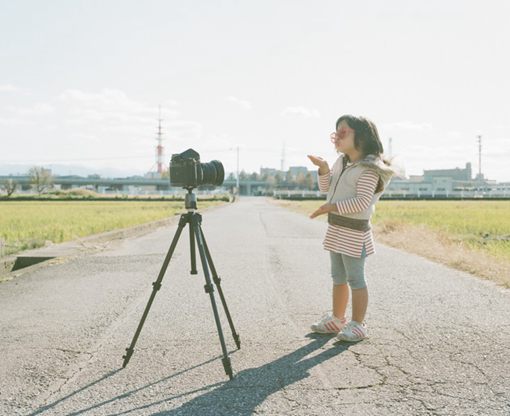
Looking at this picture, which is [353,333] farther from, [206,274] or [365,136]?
[365,136]

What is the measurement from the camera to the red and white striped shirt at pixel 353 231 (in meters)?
3.76

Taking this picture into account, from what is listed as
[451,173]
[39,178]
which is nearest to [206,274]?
[39,178]

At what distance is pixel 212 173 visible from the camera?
3699 mm

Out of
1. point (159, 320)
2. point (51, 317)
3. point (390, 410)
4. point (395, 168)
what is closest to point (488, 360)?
point (390, 410)

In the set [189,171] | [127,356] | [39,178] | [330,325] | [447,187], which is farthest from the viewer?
[447,187]

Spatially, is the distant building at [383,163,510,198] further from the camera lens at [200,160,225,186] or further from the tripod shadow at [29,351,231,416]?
the tripod shadow at [29,351,231,416]

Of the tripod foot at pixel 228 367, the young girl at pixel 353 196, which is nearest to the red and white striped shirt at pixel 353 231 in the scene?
the young girl at pixel 353 196

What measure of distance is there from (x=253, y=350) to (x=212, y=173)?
1.33 meters

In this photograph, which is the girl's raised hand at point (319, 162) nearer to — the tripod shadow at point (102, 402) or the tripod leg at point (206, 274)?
the tripod leg at point (206, 274)

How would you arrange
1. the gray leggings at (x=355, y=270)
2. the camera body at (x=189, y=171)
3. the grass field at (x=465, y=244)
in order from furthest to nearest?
the grass field at (x=465, y=244), the gray leggings at (x=355, y=270), the camera body at (x=189, y=171)

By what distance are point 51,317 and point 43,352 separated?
3.83 ft

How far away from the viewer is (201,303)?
5363mm

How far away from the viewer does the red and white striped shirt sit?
3.76 metres

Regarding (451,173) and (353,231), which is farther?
(451,173)
